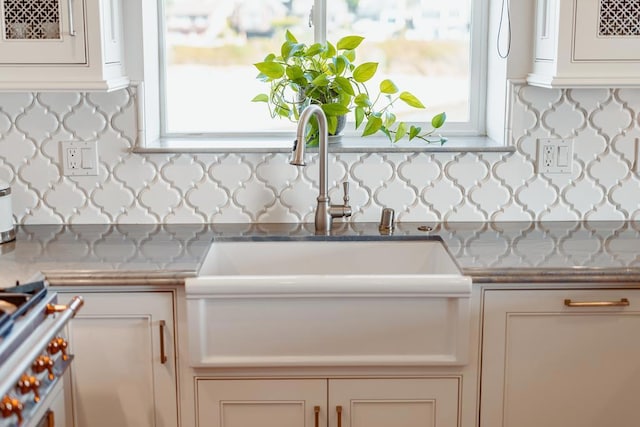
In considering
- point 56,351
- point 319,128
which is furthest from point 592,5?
point 56,351

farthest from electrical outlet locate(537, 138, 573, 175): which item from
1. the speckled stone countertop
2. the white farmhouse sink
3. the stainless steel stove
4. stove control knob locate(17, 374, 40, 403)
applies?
stove control knob locate(17, 374, 40, 403)

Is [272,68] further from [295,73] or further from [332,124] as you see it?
[332,124]

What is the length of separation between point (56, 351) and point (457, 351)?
0.93m

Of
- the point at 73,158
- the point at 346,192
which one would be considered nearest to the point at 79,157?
the point at 73,158

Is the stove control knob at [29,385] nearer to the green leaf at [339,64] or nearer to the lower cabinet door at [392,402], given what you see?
the lower cabinet door at [392,402]

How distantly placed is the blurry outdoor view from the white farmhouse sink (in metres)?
0.87

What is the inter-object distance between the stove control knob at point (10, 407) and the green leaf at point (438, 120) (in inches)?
61.2

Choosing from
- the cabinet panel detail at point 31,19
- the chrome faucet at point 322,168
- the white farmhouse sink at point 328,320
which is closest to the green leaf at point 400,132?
the chrome faucet at point 322,168

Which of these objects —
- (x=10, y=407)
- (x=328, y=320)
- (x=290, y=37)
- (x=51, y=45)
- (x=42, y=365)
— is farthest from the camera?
(x=290, y=37)

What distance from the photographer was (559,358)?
6.91 ft

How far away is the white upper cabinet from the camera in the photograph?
2234mm

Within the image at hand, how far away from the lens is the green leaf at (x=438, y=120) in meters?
2.64

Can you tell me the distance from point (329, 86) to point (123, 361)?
3.35ft

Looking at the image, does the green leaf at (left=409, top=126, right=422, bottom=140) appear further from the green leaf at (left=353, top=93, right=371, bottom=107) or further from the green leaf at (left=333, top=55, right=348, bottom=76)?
the green leaf at (left=333, top=55, right=348, bottom=76)
